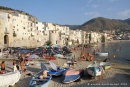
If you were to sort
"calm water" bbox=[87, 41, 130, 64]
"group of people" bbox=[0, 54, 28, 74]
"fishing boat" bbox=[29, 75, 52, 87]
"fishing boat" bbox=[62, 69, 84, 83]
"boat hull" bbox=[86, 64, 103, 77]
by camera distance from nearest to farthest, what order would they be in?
"fishing boat" bbox=[29, 75, 52, 87], "fishing boat" bbox=[62, 69, 84, 83], "group of people" bbox=[0, 54, 28, 74], "boat hull" bbox=[86, 64, 103, 77], "calm water" bbox=[87, 41, 130, 64]

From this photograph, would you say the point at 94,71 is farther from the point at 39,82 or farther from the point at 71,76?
the point at 39,82

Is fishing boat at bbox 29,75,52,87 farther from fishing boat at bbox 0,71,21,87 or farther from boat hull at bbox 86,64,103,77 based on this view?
boat hull at bbox 86,64,103,77

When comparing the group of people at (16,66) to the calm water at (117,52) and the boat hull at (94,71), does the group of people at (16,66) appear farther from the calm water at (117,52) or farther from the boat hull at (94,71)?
the calm water at (117,52)

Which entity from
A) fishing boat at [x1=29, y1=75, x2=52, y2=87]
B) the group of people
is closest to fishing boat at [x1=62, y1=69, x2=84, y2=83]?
fishing boat at [x1=29, y1=75, x2=52, y2=87]

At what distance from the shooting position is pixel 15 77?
1209 cm

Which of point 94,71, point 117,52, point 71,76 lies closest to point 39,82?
point 71,76

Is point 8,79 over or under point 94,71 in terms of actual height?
over

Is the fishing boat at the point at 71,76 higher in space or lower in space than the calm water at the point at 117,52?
higher

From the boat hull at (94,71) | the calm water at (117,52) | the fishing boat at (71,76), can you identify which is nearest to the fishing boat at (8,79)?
the fishing boat at (71,76)

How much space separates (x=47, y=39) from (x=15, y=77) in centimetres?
5209

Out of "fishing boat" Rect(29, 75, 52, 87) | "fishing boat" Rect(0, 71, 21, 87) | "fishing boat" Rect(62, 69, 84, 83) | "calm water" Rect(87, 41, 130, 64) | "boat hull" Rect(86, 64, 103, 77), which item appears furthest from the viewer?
"calm water" Rect(87, 41, 130, 64)

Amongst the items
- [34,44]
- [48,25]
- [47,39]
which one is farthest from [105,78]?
[48,25]

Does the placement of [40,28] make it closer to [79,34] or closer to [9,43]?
[9,43]

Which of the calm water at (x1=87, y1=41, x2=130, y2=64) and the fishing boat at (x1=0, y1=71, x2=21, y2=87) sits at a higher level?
the fishing boat at (x1=0, y1=71, x2=21, y2=87)
